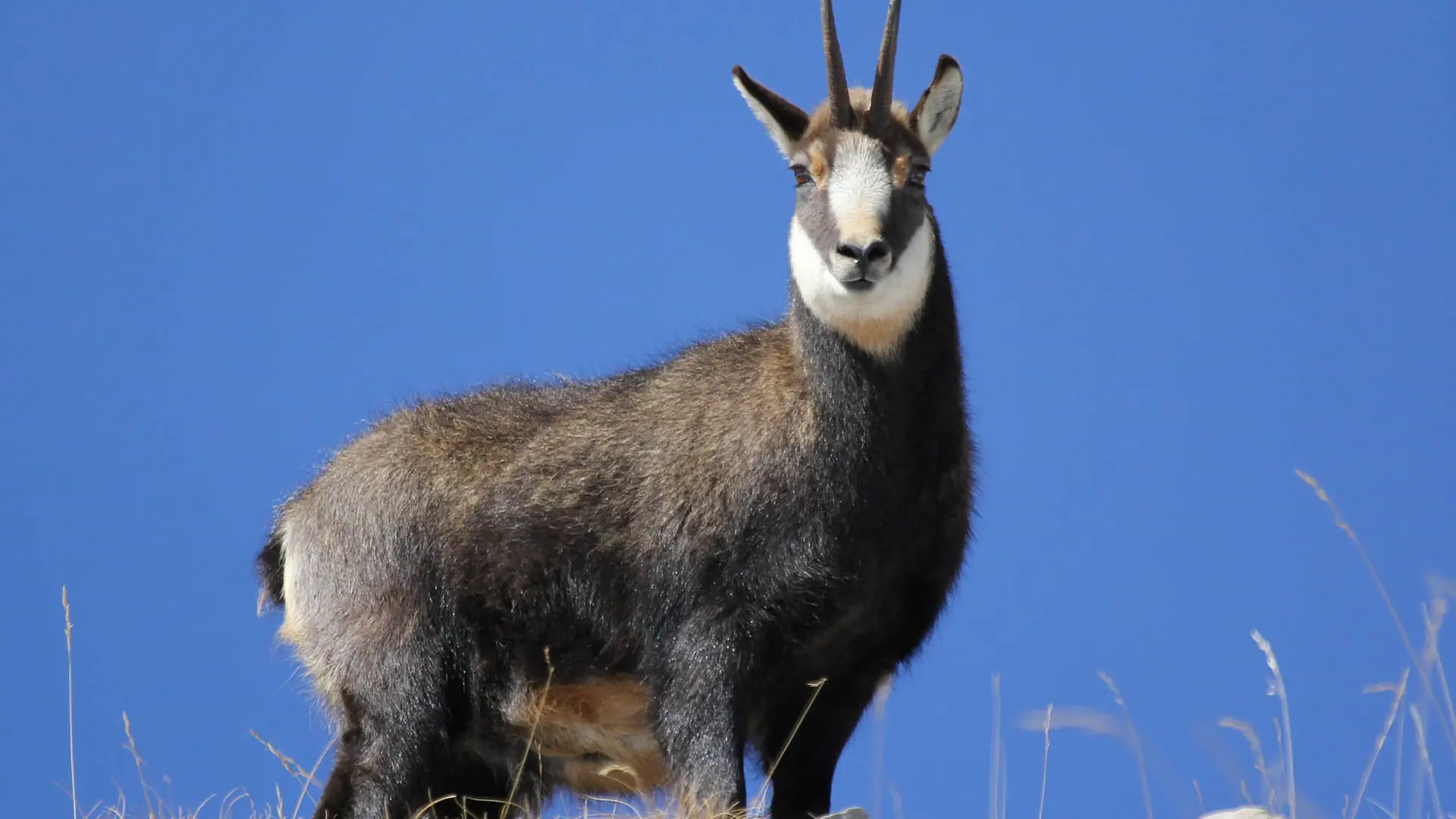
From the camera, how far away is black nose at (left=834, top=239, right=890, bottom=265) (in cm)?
704

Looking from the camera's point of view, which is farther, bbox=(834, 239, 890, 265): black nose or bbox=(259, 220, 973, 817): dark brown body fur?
bbox=(259, 220, 973, 817): dark brown body fur

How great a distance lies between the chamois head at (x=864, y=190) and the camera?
23.6ft

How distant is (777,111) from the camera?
800 centimetres

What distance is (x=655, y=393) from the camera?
26.8 feet

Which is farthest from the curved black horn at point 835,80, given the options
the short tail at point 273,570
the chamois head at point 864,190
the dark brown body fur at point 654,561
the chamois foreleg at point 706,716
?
the short tail at point 273,570

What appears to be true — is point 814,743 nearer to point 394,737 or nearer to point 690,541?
point 690,541

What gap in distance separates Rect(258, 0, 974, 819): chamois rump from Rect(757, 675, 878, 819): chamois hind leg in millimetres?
12

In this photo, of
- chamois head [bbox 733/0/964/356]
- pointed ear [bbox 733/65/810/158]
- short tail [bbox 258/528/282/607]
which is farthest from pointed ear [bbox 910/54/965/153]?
short tail [bbox 258/528/282/607]

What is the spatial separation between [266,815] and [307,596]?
109 centimetres

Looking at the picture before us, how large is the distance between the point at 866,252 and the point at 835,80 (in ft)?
3.54

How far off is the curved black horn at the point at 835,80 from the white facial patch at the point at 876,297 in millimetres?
601

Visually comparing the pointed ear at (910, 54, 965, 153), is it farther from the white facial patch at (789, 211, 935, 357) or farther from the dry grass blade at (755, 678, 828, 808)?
the dry grass blade at (755, 678, 828, 808)

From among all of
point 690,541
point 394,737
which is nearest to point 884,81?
point 690,541

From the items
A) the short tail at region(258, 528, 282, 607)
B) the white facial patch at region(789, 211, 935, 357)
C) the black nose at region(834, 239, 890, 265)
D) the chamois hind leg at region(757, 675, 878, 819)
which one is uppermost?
the black nose at region(834, 239, 890, 265)
